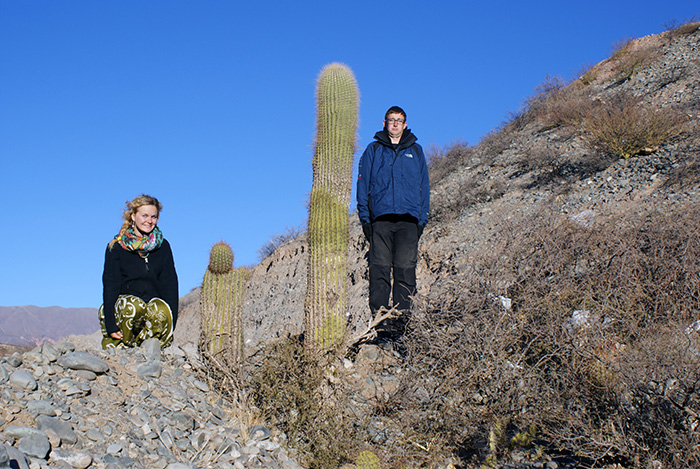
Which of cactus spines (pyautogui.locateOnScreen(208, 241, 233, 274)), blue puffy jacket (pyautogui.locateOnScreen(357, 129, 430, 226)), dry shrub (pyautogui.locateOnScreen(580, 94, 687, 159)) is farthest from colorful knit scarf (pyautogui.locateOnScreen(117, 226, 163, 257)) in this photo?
dry shrub (pyautogui.locateOnScreen(580, 94, 687, 159))

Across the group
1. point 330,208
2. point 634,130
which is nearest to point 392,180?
point 330,208

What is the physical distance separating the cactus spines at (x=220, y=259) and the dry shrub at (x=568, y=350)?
5.75 feet

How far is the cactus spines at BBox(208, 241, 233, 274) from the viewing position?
18.4 feet

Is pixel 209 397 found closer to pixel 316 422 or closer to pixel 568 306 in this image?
pixel 316 422

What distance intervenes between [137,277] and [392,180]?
247 cm

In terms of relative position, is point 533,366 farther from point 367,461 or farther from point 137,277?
point 137,277

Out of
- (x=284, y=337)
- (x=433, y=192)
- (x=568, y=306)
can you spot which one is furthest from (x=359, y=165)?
(x=433, y=192)

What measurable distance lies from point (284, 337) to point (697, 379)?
3136mm

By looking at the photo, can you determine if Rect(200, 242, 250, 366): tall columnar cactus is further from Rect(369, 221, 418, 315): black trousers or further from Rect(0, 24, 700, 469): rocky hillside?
Rect(369, 221, 418, 315): black trousers

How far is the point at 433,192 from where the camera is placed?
13.2 metres

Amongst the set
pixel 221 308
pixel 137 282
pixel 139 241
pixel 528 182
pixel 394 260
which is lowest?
pixel 221 308

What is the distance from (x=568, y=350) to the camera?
4.89 metres

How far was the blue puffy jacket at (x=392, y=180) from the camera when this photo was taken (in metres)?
5.96

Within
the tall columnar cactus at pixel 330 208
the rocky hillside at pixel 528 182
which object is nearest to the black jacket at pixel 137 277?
the rocky hillside at pixel 528 182
